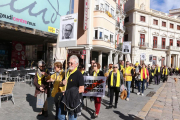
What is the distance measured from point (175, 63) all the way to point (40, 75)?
1683 inches

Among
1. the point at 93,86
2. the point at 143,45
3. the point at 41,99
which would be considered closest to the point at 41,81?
the point at 41,99

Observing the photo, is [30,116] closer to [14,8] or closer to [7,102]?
[7,102]

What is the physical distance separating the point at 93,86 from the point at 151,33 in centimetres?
3568

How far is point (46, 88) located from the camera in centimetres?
480

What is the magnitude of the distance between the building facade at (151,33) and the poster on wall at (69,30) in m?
32.0

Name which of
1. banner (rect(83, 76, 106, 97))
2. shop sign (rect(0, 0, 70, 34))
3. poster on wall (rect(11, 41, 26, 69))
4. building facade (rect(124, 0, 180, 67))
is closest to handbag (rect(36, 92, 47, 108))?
banner (rect(83, 76, 106, 97))

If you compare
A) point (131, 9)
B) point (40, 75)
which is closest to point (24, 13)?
point (40, 75)

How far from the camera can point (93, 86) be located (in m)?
5.05

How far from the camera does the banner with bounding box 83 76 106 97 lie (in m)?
5.02

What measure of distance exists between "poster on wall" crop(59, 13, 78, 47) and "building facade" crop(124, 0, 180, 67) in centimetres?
3202

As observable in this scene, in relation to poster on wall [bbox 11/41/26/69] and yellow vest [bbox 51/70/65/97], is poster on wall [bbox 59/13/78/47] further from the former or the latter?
poster on wall [bbox 11/41/26/69]

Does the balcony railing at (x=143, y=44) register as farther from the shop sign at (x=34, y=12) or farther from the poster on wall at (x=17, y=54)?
the poster on wall at (x=17, y=54)

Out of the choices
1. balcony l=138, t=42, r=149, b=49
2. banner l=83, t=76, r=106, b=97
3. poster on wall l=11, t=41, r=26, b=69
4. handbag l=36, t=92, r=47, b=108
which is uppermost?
balcony l=138, t=42, r=149, b=49

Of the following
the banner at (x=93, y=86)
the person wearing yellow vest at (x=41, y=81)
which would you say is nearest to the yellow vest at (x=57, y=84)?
the person wearing yellow vest at (x=41, y=81)
